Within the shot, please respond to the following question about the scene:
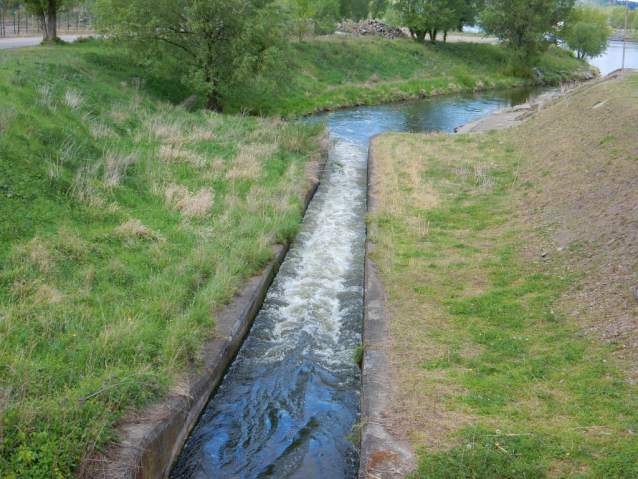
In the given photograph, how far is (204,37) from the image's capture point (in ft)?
72.1

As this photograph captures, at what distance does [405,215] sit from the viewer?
517 inches

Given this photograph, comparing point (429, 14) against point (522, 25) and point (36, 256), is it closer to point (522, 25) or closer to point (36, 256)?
point (522, 25)

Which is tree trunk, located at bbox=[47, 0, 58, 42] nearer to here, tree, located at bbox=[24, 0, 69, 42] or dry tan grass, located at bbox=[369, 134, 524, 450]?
tree, located at bbox=[24, 0, 69, 42]

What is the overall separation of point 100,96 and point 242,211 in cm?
828

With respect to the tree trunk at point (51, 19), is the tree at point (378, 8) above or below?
above

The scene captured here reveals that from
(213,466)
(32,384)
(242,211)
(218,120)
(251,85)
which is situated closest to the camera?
(32,384)

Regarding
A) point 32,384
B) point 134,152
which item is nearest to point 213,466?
point 32,384

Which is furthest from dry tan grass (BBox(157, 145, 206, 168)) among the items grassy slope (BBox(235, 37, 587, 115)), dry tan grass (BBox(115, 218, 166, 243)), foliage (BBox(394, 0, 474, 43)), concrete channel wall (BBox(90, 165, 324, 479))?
foliage (BBox(394, 0, 474, 43))

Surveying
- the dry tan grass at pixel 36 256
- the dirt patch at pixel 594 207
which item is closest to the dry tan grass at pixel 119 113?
the dry tan grass at pixel 36 256

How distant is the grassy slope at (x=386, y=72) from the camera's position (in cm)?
3200

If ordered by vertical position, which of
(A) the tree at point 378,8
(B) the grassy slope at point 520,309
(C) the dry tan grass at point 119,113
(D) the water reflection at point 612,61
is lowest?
(B) the grassy slope at point 520,309

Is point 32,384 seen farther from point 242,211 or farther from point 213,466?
point 242,211

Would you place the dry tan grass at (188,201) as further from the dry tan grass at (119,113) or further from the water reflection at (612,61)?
the water reflection at (612,61)

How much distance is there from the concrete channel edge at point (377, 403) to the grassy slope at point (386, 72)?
19562 millimetres
